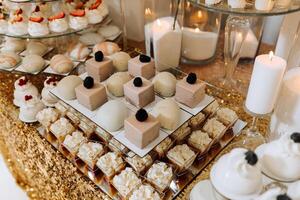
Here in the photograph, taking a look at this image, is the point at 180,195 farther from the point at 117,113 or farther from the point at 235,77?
the point at 235,77

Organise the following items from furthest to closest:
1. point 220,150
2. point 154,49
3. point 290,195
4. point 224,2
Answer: point 154,49
point 220,150
point 224,2
point 290,195

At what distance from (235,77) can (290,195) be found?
2.17 ft

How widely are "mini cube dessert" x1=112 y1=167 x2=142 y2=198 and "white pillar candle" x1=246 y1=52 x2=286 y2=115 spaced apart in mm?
347

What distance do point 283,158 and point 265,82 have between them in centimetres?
18

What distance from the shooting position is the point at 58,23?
3.98 feet

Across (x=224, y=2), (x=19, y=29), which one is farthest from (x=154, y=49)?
(x=19, y=29)

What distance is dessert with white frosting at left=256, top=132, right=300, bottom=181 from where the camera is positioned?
67 cm

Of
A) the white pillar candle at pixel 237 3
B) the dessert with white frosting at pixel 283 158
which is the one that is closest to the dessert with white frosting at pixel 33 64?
the white pillar candle at pixel 237 3

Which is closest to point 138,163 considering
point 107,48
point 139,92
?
point 139,92

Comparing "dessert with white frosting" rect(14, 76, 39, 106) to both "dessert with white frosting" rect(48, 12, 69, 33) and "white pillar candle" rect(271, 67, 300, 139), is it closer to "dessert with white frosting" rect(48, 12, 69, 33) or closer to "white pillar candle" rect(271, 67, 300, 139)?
"dessert with white frosting" rect(48, 12, 69, 33)

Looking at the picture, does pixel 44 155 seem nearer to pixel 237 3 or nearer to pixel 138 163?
pixel 138 163

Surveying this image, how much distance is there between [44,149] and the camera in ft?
3.36

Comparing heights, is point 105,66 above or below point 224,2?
below

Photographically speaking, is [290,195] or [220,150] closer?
[290,195]
